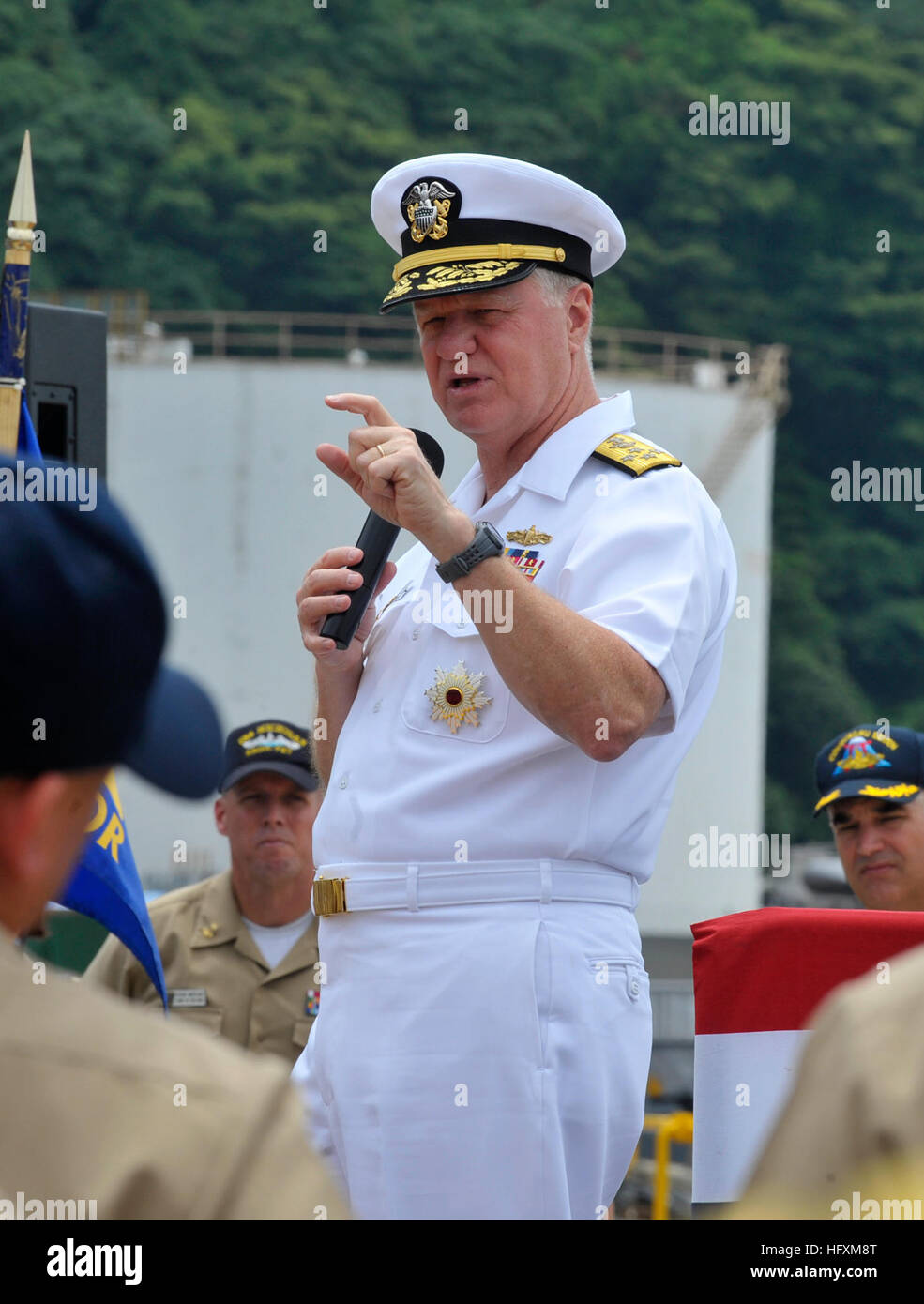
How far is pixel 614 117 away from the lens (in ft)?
145

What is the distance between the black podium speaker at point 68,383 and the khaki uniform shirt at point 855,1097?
10.6ft

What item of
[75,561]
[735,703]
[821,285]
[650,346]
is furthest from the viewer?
[821,285]

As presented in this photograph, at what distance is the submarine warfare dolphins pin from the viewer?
2.88m

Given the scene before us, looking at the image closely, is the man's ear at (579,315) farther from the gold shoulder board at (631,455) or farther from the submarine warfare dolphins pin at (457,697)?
the submarine warfare dolphins pin at (457,697)

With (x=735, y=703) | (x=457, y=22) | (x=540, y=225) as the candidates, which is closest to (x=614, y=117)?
(x=457, y=22)

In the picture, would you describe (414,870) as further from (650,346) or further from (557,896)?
(650,346)

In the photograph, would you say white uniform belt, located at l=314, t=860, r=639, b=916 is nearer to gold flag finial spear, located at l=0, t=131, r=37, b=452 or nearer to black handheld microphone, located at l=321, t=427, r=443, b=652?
black handheld microphone, located at l=321, t=427, r=443, b=652

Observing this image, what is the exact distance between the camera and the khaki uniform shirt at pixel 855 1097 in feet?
3.55

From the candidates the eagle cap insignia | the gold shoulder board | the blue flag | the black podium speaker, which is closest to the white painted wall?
the black podium speaker

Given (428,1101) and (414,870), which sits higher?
(414,870)

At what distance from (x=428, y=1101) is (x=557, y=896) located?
33 centimetres

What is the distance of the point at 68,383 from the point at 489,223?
138 centimetres

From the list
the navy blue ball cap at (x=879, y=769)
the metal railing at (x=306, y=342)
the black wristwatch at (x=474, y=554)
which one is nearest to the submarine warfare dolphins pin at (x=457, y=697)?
the black wristwatch at (x=474, y=554)

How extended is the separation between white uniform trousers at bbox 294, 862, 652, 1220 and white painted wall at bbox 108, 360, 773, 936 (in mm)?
19882
